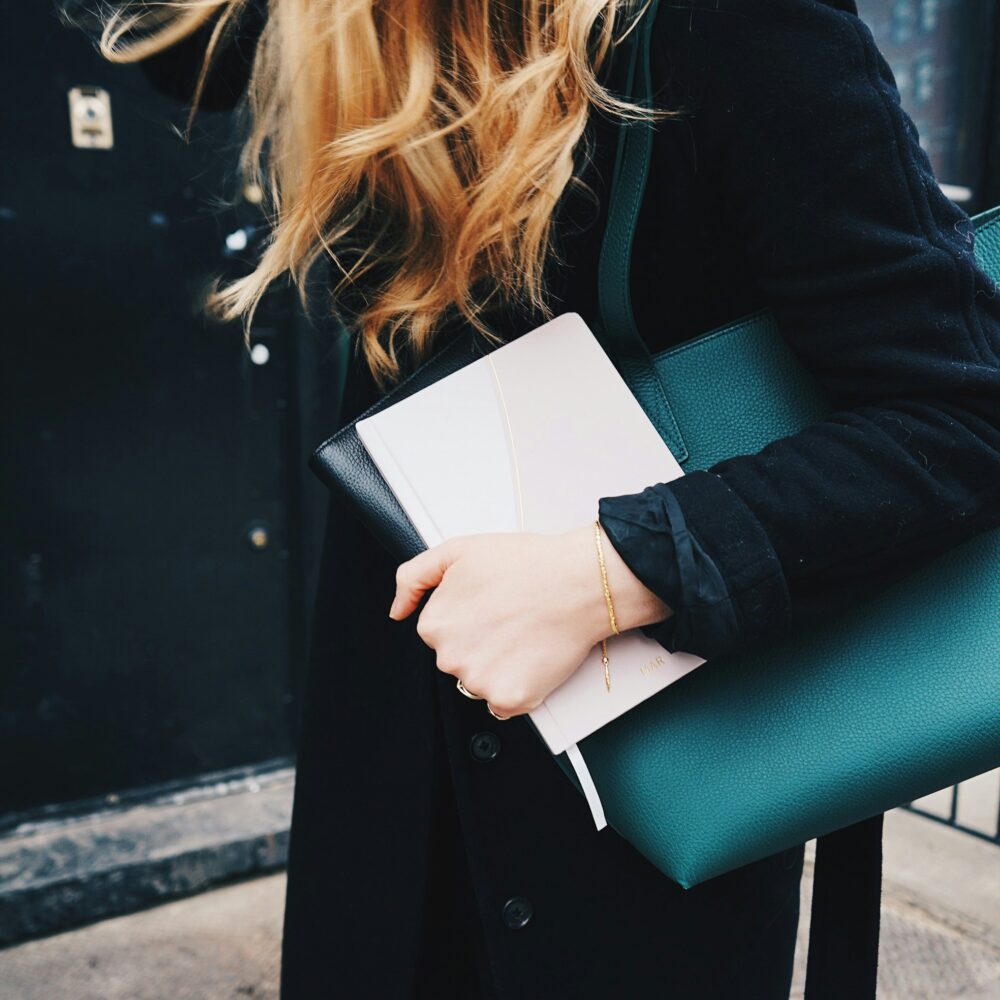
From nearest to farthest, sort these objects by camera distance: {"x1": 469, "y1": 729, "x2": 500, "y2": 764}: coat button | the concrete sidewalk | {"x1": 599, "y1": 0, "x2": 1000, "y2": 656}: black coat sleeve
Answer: {"x1": 599, "y1": 0, "x2": 1000, "y2": 656}: black coat sleeve, {"x1": 469, "y1": 729, "x2": 500, "y2": 764}: coat button, the concrete sidewalk

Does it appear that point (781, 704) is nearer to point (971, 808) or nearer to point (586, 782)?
point (586, 782)

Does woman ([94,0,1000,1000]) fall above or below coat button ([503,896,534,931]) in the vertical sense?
above

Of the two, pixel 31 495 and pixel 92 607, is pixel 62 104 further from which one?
pixel 92 607

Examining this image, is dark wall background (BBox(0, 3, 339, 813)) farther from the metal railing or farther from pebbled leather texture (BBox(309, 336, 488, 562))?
the metal railing

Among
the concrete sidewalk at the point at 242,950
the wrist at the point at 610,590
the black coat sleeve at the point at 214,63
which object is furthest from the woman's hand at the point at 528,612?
the concrete sidewalk at the point at 242,950

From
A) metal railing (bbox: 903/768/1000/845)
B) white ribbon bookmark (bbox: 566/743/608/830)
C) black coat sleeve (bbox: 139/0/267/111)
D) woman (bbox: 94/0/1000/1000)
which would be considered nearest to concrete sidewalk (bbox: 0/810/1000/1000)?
metal railing (bbox: 903/768/1000/845)

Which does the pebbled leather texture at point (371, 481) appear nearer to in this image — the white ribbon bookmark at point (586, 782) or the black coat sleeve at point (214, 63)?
the white ribbon bookmark at point (586, 782)

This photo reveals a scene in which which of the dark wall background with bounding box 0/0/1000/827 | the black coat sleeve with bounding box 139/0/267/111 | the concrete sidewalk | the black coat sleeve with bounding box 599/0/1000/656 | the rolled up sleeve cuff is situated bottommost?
the concrete sidewalk

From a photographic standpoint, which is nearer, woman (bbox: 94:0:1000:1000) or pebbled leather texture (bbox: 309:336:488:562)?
woman (bbox: 94:0:1000:1000)

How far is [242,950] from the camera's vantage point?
2295 millimetres

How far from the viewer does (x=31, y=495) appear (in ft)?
7.59

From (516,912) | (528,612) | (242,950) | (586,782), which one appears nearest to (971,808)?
(242,950)

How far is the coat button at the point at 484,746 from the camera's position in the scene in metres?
0.93

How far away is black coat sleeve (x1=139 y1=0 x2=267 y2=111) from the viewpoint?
126 centimetres
